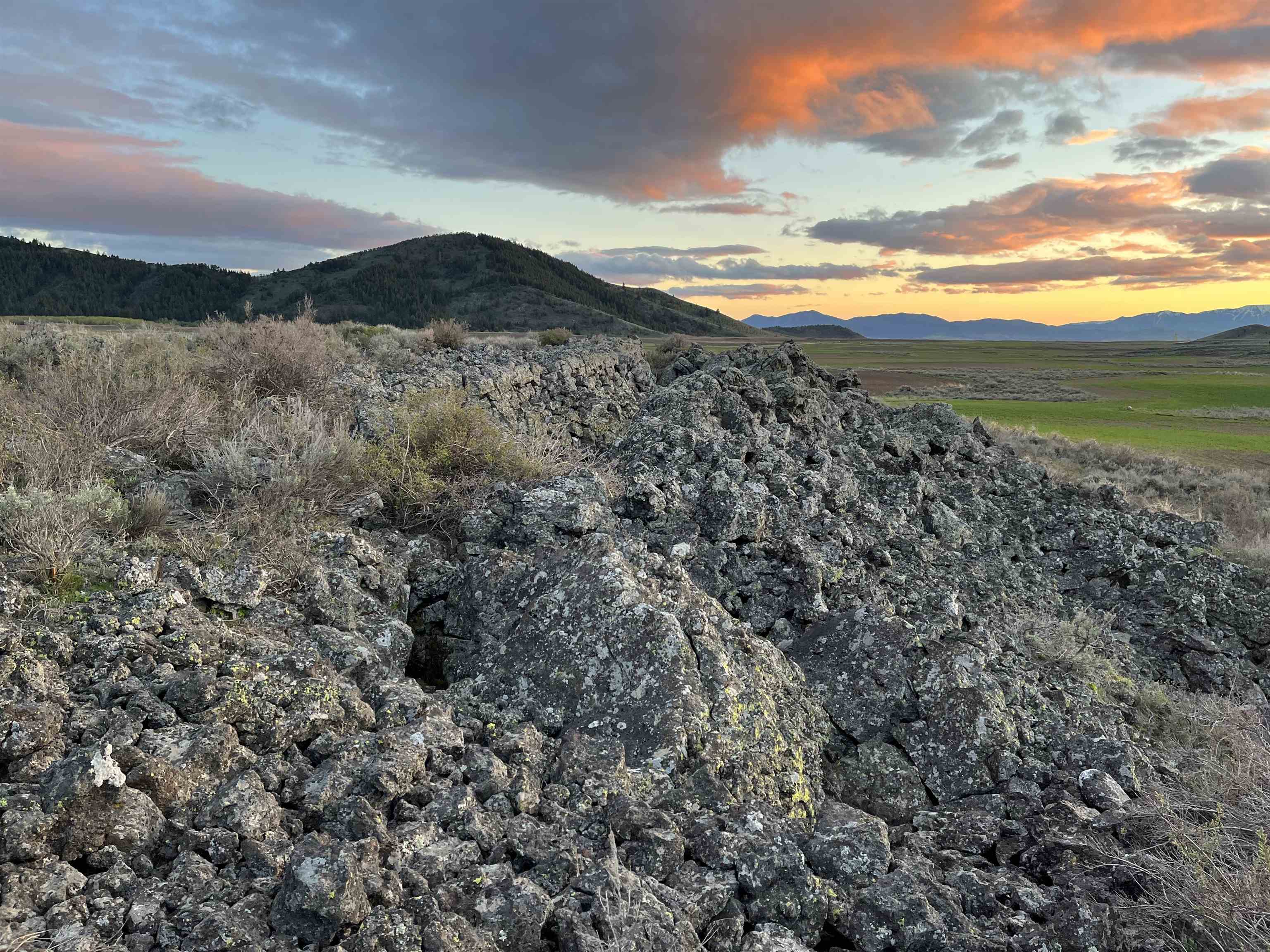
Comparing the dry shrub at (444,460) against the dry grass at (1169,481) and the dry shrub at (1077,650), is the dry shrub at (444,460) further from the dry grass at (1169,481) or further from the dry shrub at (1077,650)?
the dry grass at (1169,481)

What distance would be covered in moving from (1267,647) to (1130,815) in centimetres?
701

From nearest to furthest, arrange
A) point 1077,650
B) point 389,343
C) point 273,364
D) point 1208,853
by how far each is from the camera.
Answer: point 1208,853 < point 1077,650 < point 273,364 < point 389,343

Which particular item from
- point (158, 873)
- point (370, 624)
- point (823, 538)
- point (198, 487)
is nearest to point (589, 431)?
point (823, 538)

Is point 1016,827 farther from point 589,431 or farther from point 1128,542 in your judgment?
point 589,431

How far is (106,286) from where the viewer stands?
119938 millimetres

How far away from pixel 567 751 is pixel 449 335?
22.1 m

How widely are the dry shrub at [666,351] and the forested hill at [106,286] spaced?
330ft

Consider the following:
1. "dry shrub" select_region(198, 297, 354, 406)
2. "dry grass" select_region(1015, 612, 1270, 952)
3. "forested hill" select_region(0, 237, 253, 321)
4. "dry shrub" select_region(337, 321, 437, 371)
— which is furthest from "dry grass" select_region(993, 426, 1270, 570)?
"forested hill" select_region(0, 237, 253, 321)

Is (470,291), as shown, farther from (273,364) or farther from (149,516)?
(149,516)

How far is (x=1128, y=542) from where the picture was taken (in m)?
10.4

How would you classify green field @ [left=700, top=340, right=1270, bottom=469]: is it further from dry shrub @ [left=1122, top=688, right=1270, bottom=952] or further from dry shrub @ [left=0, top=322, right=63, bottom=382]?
dry shrub @ [left=0, top=322, right=63, bottom=382]

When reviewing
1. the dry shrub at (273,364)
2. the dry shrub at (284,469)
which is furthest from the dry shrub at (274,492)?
the dry shrub at (273,364)

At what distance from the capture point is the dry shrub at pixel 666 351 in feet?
89.1

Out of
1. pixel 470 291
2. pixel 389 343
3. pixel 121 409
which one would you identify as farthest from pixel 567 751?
pixel 470 291
